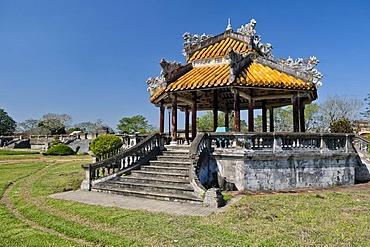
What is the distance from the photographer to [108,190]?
382 inches

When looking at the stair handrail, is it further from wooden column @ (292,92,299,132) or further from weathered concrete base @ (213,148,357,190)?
wooden column @ (292,92,299,132)

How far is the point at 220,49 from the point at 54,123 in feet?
274

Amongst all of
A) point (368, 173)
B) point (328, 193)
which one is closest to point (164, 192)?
point (328, 193)

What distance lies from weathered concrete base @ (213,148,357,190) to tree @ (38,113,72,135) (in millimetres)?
82501

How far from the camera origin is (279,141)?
10.5 m

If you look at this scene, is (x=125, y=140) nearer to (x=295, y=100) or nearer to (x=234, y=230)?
(x=295, y=100)

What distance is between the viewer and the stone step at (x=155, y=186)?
28.6 feet

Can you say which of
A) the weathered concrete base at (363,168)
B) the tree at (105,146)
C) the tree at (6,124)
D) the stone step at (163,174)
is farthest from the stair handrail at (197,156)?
the tree at (6,124)

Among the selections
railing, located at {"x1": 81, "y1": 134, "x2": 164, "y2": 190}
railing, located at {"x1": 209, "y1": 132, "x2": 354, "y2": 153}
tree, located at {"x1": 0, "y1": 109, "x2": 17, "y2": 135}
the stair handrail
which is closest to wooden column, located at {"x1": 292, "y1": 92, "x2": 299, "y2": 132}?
railing, located at {"x1": 209, "y1": 132, "x2": 354, "y2": 153}

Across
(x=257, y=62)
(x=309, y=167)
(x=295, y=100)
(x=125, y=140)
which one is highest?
(x=257, y=62)

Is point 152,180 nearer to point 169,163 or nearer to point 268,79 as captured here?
point 169,163

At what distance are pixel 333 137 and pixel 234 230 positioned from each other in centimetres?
828

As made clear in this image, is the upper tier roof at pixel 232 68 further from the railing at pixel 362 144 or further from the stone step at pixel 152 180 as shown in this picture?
the railing at pixel 362 144

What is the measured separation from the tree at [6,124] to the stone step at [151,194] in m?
90.4
